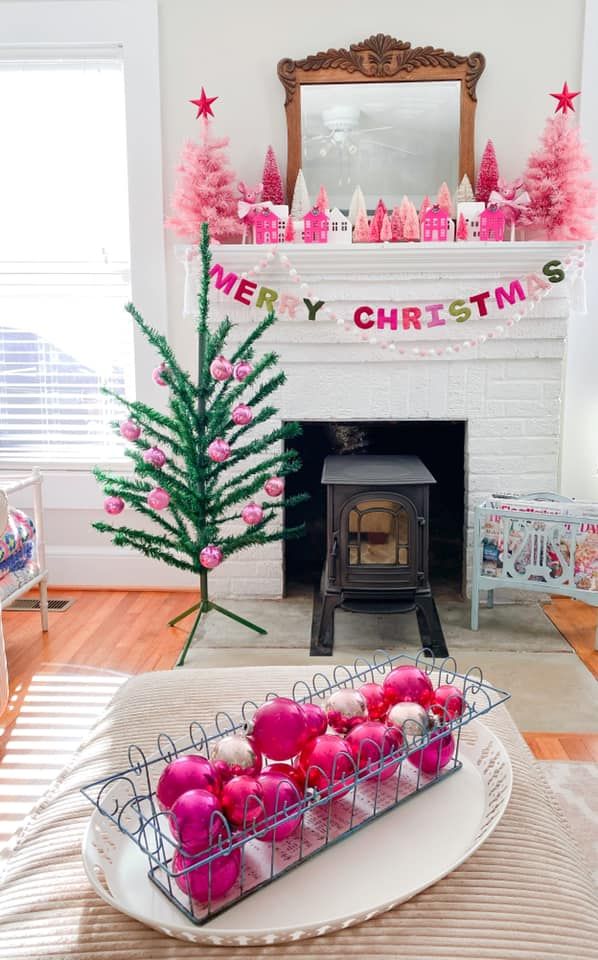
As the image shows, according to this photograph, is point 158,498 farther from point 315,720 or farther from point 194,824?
point 194,824

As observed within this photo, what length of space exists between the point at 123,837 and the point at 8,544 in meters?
1.98

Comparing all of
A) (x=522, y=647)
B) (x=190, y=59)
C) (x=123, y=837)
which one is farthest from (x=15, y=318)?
(x=123, y=837)

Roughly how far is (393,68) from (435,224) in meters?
0.66

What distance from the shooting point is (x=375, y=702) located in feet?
5.00

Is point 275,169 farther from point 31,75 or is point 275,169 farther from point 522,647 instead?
point 522,647

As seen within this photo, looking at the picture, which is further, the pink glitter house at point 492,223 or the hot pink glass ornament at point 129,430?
the pink glitter house at point 492,223

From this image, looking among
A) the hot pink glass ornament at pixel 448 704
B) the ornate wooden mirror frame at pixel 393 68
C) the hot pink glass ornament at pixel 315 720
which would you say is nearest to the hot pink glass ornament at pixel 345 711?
the hot pink glass ornament at pixel 315 720

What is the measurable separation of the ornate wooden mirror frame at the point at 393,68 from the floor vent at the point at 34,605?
7.43 feet

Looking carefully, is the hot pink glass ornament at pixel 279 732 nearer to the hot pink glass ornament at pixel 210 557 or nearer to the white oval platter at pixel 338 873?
the white oval platter at pixel 338 873

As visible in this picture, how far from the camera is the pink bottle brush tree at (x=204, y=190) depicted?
3.21 metres

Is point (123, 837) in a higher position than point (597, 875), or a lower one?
higher

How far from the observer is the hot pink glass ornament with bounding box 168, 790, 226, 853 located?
1138mm

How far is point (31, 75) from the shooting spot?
3.53 m

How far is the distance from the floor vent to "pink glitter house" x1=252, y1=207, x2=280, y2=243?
1720 mm
